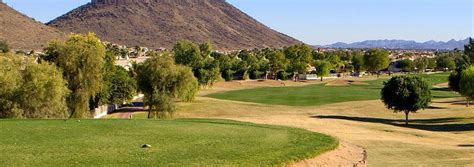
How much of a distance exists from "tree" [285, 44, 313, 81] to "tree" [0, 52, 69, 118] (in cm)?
12172

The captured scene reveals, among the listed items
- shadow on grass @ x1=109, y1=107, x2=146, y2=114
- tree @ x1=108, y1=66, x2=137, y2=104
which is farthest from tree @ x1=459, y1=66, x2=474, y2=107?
tree @ x1=108, y1=66, x2=137, y2=104

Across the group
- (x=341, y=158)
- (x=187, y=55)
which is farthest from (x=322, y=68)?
(x=341, y=158)

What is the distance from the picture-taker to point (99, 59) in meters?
55.9

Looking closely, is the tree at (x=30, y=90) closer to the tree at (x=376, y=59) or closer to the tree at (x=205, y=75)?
the tree at (x=205, y=75)

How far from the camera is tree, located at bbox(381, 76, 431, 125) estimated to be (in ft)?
206

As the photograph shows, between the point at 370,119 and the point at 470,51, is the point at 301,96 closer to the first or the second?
the point at 370,119

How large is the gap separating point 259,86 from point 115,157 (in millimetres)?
107676

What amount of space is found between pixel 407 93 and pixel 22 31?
14608 cm

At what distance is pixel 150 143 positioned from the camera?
26.8m

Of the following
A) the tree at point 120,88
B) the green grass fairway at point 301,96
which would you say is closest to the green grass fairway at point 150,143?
the tree at point 120,88

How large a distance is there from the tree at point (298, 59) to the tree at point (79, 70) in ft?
380

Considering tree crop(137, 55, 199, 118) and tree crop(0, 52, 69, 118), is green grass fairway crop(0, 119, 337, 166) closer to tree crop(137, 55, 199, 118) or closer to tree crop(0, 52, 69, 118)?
tree crop(0, 52, 69, 118)

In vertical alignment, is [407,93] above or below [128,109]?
above

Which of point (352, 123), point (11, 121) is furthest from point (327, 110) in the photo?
point (11, 121)
